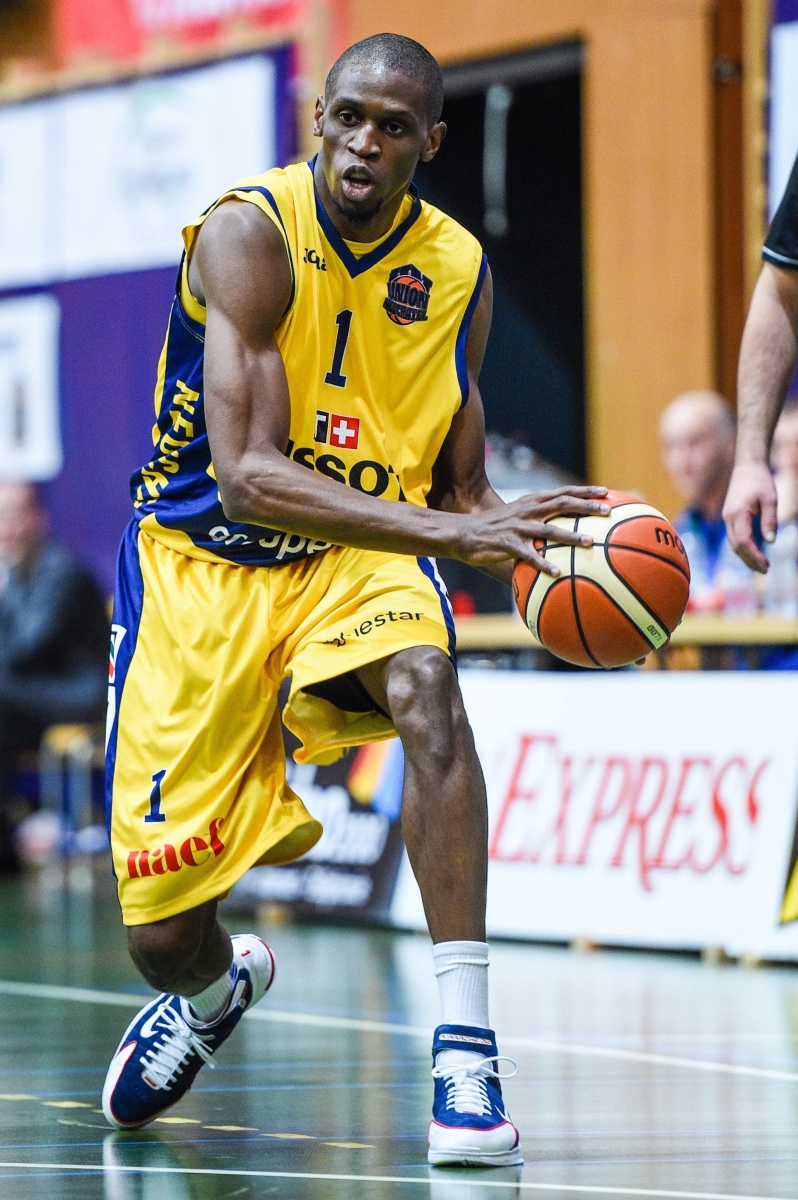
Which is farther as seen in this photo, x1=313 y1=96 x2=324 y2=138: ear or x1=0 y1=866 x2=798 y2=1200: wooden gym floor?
x1=313 y1=96 x2=324 y2=138: ear

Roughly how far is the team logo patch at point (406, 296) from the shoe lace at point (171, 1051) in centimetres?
149

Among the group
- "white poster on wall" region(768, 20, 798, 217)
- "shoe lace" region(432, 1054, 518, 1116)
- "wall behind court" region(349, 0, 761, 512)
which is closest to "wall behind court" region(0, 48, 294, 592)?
"wall behind court" region(349, 0, 761, 512)

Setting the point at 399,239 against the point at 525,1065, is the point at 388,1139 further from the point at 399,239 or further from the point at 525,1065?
the point at 399,239

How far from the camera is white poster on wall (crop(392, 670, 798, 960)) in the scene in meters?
7.00

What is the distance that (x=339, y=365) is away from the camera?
161 inches

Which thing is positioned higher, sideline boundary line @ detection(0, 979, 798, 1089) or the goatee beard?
the goatee beard

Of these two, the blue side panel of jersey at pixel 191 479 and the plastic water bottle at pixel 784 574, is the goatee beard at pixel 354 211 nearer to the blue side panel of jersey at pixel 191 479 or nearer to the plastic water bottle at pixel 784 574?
the blue side panel of jersey at pixel 191 479

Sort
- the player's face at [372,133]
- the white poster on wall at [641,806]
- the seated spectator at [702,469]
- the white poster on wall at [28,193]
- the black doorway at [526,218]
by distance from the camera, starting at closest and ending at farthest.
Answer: the player's face at [372,133] → the white poster on wall at [641,806] → the seated spectator at [702,469] → the black doorway at [526,218] → the white poster on wall at [28,193]

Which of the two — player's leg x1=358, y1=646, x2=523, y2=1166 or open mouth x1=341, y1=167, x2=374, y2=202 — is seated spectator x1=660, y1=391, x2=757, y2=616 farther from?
player's leg x1=358, y1=646, x2=523, y2=1166

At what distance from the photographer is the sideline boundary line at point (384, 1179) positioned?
3.26 m

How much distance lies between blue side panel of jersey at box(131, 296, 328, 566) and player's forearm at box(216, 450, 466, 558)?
0.24 meters

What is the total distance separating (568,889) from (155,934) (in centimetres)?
373

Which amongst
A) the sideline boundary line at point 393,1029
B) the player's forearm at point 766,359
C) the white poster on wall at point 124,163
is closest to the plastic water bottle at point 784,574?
the sideline boundary line at point 393,1029

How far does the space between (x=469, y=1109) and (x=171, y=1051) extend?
0.81 m
